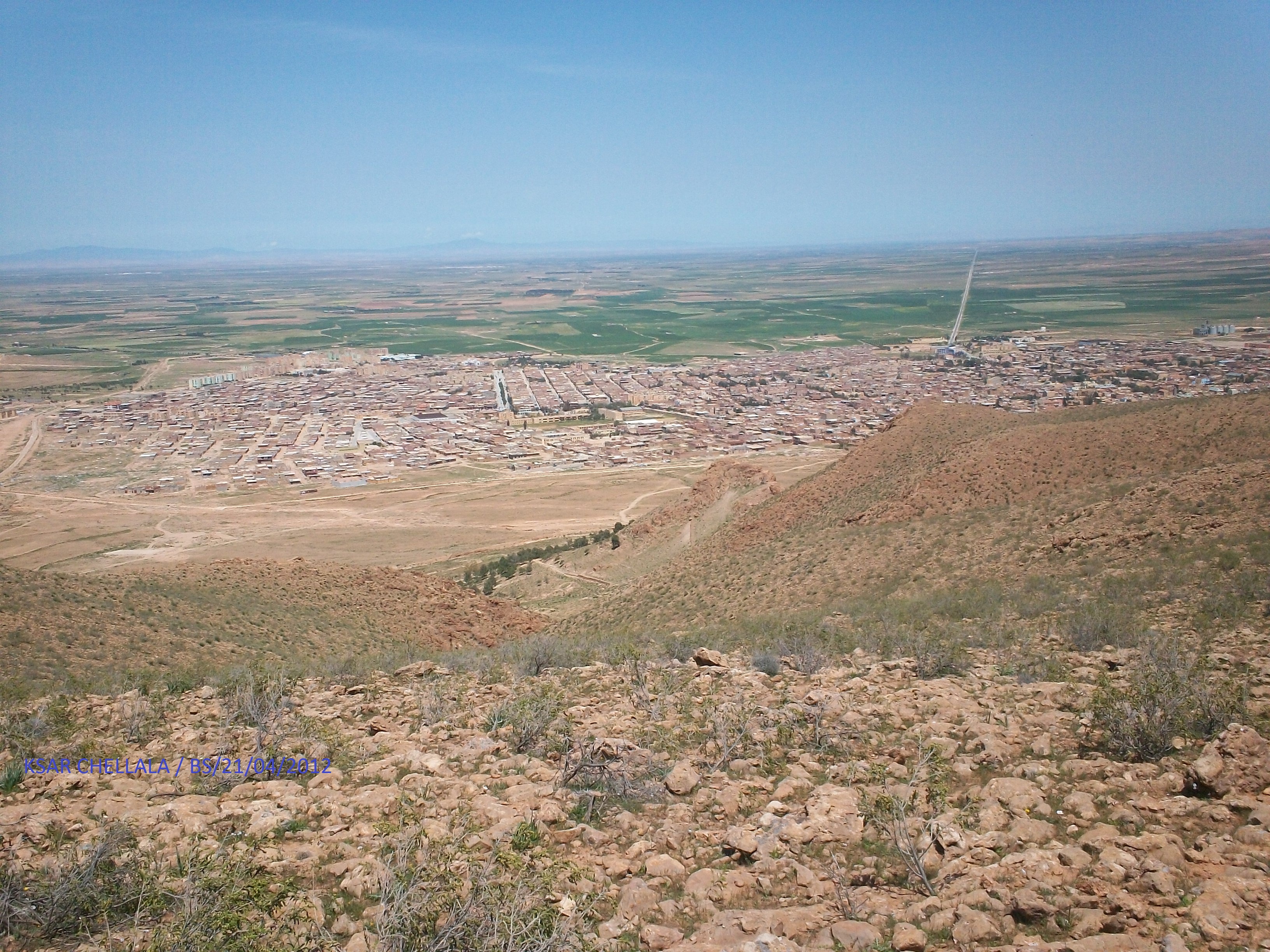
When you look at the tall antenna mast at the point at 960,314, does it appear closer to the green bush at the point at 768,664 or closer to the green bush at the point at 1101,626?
the green bush at the point at 1101,626

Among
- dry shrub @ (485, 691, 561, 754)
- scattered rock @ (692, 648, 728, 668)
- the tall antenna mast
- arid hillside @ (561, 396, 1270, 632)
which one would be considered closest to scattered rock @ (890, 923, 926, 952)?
dry shrub @ (485, 691, 561, 754)

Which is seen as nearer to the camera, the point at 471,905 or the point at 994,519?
the point at 471,905

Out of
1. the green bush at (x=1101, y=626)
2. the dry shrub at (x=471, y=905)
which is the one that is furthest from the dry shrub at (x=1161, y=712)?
the dry shrub at (x=471, y=905)

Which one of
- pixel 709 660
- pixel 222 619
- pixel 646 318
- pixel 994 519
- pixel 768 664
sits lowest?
pixel 222 619

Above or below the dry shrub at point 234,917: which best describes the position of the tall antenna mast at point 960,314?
above

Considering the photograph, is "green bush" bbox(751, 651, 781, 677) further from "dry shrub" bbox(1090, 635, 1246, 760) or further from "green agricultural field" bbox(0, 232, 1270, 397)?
"green agricultural field" bbox(0, 232, 1270, 397)

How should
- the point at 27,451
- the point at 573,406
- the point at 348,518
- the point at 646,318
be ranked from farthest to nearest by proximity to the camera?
the point at 646,318
the point at 573,406
the point at 27,451
the point at 348,518

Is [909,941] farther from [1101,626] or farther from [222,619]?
[222,619]

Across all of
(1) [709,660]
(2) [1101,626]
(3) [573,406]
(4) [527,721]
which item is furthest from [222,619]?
(3) [573,406]

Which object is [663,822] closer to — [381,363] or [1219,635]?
[1219,635]
